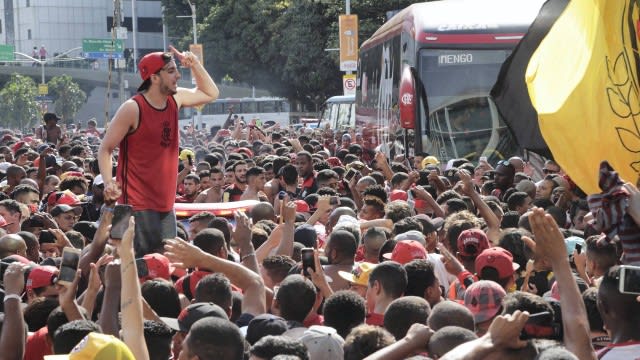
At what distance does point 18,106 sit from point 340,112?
35.8 metres

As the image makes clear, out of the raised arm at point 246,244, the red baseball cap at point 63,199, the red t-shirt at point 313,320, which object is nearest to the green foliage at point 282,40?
the red baseball cap at point 63,199

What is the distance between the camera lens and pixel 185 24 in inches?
2694

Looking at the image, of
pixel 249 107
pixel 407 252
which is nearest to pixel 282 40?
pixel 249 107

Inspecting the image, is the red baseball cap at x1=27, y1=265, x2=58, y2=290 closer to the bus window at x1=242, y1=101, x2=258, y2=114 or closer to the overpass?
the bus window at x1=242, y1=101, x2=258, y2=114

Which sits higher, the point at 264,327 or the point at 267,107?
the point at 264,327

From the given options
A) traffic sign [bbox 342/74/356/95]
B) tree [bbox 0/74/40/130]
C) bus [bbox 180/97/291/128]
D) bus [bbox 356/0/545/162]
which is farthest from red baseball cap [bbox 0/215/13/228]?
tree [bbox 0/74/40/130]

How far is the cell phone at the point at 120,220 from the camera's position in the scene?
643cm

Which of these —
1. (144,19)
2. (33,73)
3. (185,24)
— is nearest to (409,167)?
(185,24)

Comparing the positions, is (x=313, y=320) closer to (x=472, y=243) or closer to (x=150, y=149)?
(x=472, y=243)

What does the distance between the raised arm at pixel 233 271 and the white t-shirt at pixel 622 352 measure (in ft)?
6.76

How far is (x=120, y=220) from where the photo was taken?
652 centimetres

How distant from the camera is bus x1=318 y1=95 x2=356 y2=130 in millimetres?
38356

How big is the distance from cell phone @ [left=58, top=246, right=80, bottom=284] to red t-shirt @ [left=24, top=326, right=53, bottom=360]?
28 centimetres

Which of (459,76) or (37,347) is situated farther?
(459,76)
